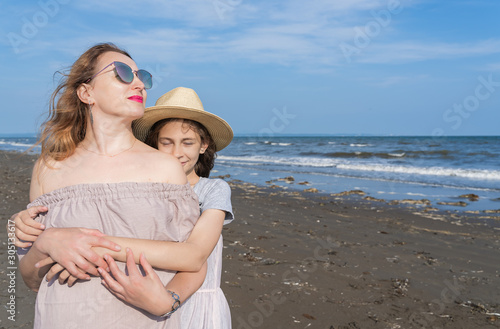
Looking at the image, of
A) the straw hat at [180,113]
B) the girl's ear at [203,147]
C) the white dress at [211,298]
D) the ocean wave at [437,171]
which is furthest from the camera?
the ocean wave at [437,171]

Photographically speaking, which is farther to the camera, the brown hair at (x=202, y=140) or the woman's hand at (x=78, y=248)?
the brown hair at (x=202, y=140)

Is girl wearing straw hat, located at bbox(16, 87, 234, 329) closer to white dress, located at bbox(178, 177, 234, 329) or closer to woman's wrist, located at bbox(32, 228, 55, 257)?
white dress, located at bbox(178, 177, 234, 329)

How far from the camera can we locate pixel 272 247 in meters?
6.64

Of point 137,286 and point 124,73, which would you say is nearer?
point 137,286

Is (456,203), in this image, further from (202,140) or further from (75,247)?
(75,247)

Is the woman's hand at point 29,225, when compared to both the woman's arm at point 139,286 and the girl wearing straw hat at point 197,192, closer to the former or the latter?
the girl wearing straw hat at point 197,192

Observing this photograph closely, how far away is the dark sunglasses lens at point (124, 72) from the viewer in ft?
6.40

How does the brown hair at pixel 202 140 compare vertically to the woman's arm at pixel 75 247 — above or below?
above

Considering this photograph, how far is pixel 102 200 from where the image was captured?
178cm

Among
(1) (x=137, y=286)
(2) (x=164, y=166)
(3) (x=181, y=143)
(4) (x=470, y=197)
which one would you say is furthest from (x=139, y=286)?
(4) (x=470, y=197)

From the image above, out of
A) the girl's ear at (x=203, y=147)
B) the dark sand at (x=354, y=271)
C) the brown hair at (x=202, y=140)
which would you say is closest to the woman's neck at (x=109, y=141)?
the brown hair at (x=202, y=140)

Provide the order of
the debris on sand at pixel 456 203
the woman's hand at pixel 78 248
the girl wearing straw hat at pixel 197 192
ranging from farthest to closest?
1. the debris on sand at pixel 456 203
2. the girl wearing straw hat at pixel 197 192
3. the woman's hand at pixel 78 248

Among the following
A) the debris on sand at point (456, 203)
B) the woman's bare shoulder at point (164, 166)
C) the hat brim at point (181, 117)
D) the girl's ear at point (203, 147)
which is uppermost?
the hat brim at point (181, 117)

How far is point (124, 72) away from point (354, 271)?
4581 millimetres
